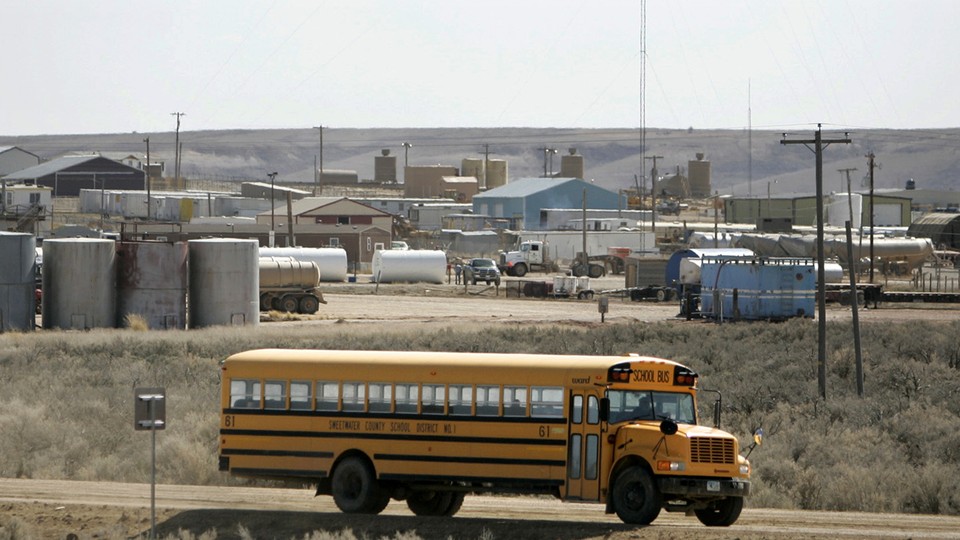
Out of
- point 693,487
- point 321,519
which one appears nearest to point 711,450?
point 693,487

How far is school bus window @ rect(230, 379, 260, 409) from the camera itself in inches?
802

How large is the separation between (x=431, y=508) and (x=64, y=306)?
35.6 m

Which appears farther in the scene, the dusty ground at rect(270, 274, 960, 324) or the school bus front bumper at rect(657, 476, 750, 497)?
the dusty ground at rect(270, 274, 960, 324)

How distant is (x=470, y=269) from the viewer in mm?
83062

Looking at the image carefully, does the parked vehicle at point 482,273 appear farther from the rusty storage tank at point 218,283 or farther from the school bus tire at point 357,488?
the school bus tire at point 357,488

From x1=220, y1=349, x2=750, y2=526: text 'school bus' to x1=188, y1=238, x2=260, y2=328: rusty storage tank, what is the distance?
34.4 meters

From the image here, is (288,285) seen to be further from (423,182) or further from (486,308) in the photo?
(423,182)

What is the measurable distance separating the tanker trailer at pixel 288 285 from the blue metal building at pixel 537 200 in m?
69.0

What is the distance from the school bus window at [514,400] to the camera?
19.1 meters

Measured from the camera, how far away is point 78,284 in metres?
52.5

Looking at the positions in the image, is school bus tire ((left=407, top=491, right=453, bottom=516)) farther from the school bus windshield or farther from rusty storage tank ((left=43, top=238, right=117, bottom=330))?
rusty storage tank ((left=43, top=238, right=117, bottom=330))

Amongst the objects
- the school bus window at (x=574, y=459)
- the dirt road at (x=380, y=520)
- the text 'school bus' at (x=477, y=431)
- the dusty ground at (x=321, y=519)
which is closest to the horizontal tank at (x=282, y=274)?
the dusty ground at (x=321, y=519)

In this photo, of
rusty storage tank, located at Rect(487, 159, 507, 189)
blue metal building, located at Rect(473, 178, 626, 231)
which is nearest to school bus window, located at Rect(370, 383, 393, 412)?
blue metal building, located at Rect(473, 178, 626, 231)

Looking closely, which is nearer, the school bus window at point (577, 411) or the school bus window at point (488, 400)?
the school bus window at point (577, 411)
